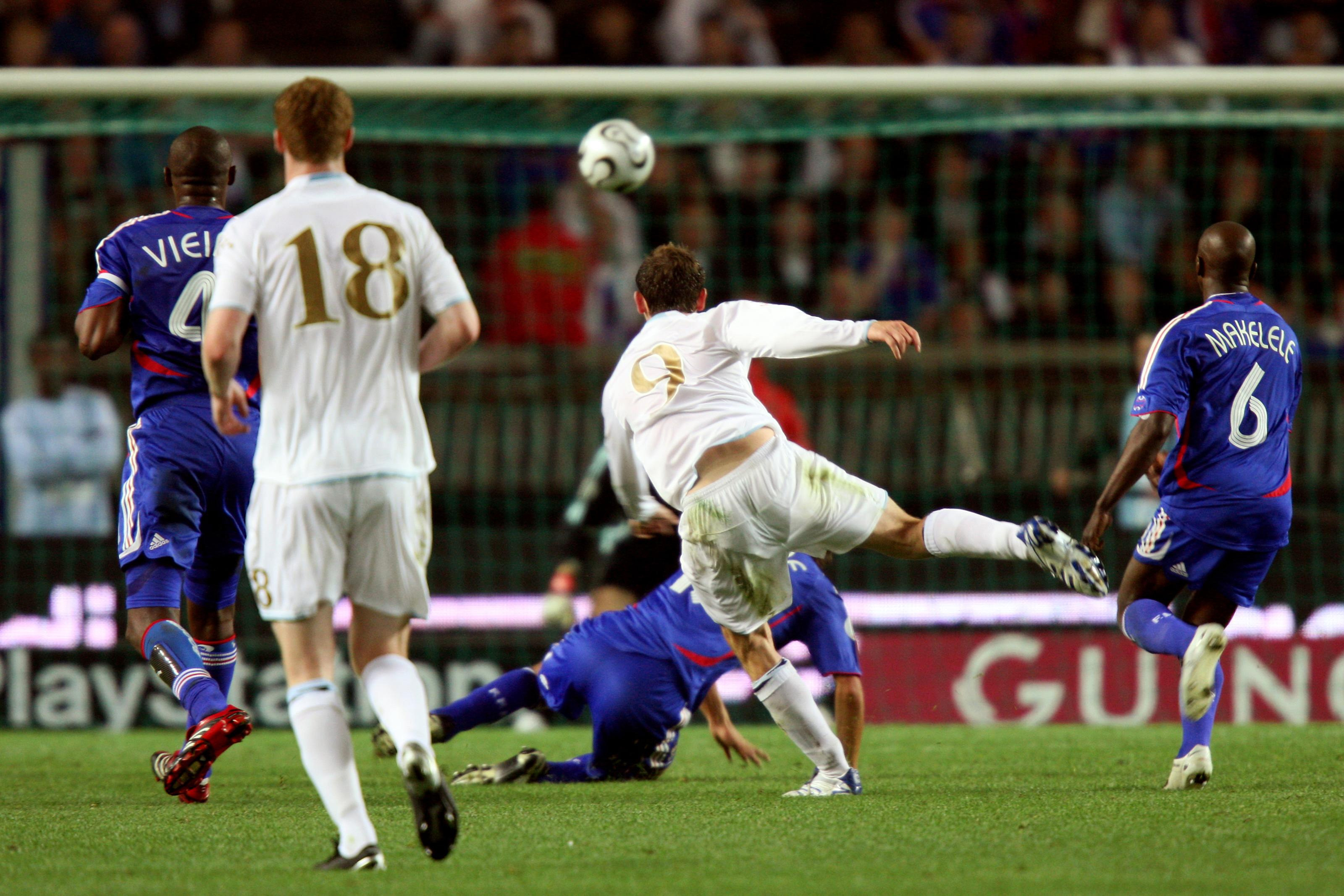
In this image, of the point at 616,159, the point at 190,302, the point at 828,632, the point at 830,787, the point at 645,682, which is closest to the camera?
the point at 830,787

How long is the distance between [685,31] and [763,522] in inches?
344

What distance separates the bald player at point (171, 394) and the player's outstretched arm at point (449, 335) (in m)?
1.77

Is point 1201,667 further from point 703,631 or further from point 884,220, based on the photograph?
point 884,220

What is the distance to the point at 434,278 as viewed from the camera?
12.7 feet

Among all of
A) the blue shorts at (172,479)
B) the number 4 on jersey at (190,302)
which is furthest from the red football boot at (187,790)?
the number 4 on jersey at (190,302)

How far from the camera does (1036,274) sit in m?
11.5

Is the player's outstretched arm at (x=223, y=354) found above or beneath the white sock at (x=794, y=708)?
above

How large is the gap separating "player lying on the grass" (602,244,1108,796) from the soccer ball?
257cm

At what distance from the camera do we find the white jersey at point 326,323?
147 inches

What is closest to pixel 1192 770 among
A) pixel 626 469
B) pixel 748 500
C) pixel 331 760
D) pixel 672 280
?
pixel 748 500

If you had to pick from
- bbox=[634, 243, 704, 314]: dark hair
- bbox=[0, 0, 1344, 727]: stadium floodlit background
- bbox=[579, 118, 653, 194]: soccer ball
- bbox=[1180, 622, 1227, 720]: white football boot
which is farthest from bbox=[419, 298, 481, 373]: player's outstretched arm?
bbox=[0, 0, 1344, 727]: stadium floodlit background

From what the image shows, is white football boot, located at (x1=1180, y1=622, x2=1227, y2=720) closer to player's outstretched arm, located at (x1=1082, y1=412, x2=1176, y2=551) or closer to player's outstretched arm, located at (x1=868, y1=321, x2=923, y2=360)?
→ player's outstretched arm, located at (x1=1082, y1=412, x2=1176, y2=551)

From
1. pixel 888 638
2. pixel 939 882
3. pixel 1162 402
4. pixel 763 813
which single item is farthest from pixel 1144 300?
pixel 939 882

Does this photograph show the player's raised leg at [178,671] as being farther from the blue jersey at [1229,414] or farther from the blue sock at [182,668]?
the blue jersey at [1229,414]
